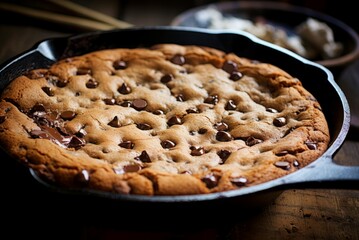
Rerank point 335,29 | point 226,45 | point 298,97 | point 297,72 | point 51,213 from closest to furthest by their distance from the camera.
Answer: point 51,213
point 298,97
point 297,72
point 226,45
point 335,29

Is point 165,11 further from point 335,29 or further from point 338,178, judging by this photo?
point 338,178

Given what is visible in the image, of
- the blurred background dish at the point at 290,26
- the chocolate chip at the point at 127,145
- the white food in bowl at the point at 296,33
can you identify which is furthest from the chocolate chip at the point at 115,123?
the white food in bowl at the point at 296,33

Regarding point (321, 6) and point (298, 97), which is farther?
point (321, 6)

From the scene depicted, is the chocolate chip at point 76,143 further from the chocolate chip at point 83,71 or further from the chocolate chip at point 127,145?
→ the chocolate chip at point 83,71

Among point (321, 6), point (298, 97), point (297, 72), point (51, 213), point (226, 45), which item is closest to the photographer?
point (51, 213)

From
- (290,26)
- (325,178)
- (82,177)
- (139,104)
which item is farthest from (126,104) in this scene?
(290,26)

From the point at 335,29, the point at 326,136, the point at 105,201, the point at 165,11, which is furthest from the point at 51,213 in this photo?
the point at 165,11

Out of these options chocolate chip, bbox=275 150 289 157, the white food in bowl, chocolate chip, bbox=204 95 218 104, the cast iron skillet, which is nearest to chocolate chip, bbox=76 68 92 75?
the cast iron skillet
